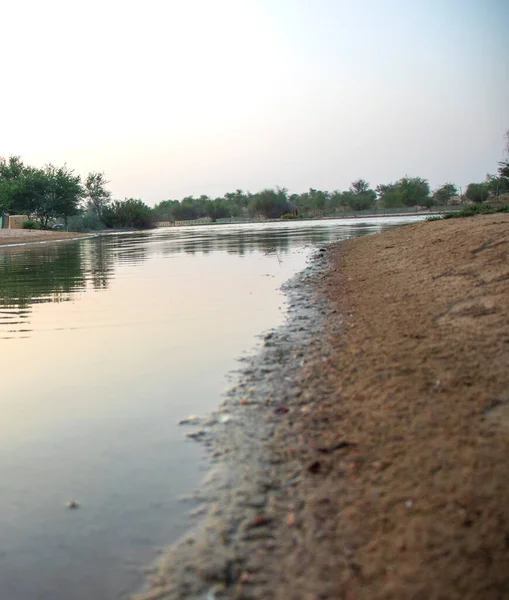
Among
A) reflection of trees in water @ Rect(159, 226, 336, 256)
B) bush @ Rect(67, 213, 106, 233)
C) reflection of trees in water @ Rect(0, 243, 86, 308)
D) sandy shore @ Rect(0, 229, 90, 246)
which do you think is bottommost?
reflection of trees in water @ Rect(0, 243, 86, 308)

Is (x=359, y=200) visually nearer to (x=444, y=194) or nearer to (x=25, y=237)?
(x=444, y=194)

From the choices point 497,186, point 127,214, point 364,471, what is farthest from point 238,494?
point 127,214

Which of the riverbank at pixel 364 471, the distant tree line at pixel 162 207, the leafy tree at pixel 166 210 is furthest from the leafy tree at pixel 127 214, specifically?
the riverbank at pixel 364 471

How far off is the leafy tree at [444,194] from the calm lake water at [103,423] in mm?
95662

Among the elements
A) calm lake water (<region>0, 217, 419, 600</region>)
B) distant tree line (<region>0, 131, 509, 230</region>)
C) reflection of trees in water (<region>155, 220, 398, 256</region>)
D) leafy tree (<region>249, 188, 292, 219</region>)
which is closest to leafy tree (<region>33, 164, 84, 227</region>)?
distant tree line (<region>0, 131, 509, 230</region>)

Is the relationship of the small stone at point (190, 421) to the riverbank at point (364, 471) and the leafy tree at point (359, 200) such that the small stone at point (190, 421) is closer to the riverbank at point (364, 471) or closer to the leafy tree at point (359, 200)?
the riverbank at point (364, 471)

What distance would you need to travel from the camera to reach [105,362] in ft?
23.1

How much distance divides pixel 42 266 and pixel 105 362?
54.0 feet

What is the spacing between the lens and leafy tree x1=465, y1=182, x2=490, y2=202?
276 ft

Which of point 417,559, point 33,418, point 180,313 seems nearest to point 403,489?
point 417,559

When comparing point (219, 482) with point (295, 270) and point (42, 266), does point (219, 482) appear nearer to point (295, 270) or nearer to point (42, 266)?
point (295, 270)

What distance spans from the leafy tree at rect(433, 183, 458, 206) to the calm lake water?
95662 mm

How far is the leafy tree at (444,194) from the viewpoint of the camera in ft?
332

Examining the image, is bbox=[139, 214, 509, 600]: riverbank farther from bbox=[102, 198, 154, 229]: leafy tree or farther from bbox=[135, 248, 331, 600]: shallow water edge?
bbox=[102, 198, 154, 229]: leafy tree
